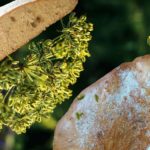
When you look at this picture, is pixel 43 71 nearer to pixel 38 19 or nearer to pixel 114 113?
pixel 38 19

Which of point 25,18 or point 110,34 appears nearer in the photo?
point 25,18

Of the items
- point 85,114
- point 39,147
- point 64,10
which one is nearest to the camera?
point 64,10

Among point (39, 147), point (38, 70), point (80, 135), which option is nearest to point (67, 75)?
point (38, 70)

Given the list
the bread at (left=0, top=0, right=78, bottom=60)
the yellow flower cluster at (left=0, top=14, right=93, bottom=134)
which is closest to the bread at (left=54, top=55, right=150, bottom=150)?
the yellow flower cluster at (left=0, top=14, right=93, bottom=134)

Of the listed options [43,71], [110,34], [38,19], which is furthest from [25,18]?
[110,34]

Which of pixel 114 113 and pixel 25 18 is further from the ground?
pixel 25 18

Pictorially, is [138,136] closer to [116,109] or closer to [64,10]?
[116,109]

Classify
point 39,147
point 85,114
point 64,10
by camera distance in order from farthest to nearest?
1. point 39,147
2. point 85,114
3. point 64,10
